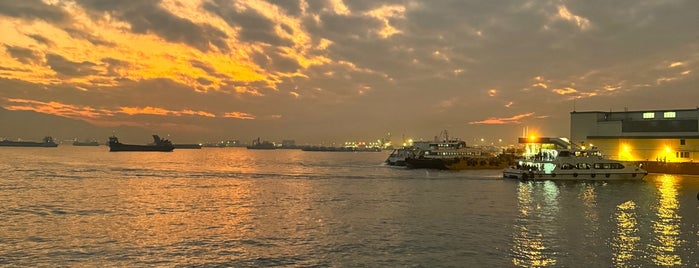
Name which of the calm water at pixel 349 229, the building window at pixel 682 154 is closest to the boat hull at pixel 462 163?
the building window at pixel 682 154

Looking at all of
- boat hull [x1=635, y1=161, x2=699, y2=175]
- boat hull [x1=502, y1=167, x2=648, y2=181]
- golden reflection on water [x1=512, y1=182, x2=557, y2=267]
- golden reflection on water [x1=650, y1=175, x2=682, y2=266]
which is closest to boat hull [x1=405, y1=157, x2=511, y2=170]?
boat hull [x1=635, y1=161, x2=699, y2=175]

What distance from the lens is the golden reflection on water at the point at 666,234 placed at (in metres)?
23.8

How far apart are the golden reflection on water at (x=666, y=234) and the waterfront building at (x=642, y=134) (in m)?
44.5

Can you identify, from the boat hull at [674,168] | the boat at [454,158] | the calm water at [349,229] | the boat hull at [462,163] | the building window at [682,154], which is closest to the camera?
the calm water at [349,229]

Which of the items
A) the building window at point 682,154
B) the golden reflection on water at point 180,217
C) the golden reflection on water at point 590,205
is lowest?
the golden reflection on water at point 180,217

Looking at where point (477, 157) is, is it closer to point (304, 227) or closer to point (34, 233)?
point (304, 227)

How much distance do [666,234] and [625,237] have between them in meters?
3.11

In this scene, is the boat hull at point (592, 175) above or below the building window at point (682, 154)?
below

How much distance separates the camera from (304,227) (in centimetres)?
3288

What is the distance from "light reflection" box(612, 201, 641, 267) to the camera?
24.1 m

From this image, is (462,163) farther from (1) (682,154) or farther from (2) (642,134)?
(1) (682,154)

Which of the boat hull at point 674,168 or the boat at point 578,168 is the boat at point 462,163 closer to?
the boat hull at point 674,168

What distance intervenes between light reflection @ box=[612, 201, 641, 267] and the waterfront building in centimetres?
5175

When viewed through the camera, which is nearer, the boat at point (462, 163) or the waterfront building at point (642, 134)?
the waterfront building at point (642, 134)
